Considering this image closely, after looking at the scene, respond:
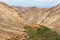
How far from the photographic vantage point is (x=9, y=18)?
96.5 feet

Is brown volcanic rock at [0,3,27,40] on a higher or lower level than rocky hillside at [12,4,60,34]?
lower

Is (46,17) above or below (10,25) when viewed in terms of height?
above

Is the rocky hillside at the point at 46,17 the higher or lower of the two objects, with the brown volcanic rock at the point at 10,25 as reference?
higher

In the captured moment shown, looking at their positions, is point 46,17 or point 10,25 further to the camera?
point 46,17

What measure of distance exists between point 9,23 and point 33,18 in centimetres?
3222

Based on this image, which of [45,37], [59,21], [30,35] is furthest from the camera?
[59,21]

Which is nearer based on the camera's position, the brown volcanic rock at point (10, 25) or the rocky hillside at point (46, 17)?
the brown volcanic rock at point (10, 25)

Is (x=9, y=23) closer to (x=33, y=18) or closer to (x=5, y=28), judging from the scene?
(x=5, y=28)

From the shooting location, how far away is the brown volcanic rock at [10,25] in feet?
81.6

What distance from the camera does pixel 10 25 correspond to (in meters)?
28.0

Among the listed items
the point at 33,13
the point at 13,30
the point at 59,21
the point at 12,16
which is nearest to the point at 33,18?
the point at 33,13

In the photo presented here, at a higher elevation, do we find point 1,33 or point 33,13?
point 33,13

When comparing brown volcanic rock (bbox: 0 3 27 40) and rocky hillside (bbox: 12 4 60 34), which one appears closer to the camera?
brown volcanic rock (bbox: 0 3 27 40)

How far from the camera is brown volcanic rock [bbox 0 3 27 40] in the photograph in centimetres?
2486
